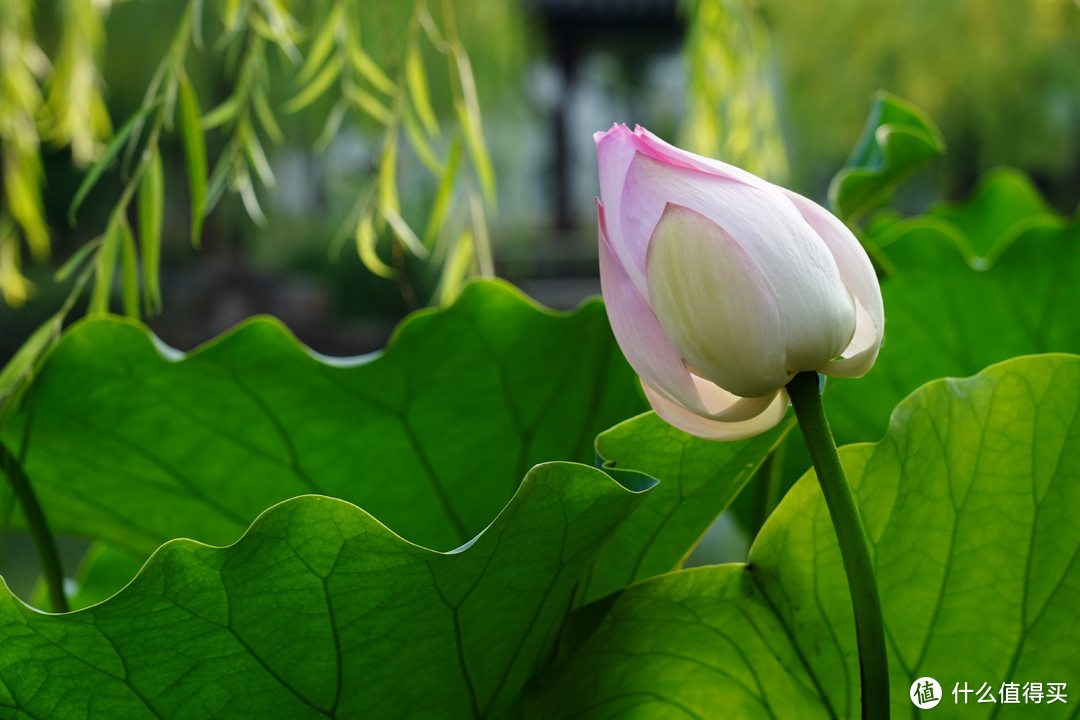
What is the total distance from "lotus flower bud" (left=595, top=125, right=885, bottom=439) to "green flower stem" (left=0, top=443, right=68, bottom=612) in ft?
0.69

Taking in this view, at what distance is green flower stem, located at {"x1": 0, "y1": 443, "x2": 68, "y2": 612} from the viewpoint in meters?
0.31

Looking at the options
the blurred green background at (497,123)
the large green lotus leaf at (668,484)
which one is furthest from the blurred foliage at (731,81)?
the blurred green background at (497,123)

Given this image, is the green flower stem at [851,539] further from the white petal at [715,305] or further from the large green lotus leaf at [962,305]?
the large green lotus leaf at [962,305]

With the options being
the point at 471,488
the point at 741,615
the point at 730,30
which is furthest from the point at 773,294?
the point at 730,30

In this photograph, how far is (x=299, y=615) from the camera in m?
0.23

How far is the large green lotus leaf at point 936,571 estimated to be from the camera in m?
0.25

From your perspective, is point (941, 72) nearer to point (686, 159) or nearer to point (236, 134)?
point (236, 134)

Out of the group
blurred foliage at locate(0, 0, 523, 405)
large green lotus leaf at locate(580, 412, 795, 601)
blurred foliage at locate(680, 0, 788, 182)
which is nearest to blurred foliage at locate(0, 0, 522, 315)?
blurred foliage at locate(0, 0, 523, 405)

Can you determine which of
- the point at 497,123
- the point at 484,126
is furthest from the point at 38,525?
the point at 497,123

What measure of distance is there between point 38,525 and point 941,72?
4.73m

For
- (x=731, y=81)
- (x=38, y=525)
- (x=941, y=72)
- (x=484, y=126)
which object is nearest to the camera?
(x=38, y=525)

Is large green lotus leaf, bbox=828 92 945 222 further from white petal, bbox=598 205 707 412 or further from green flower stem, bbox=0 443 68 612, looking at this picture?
green flower stem, bbox=0 443 68 612

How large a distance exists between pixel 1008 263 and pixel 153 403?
1.14 feet

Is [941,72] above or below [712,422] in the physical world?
below
